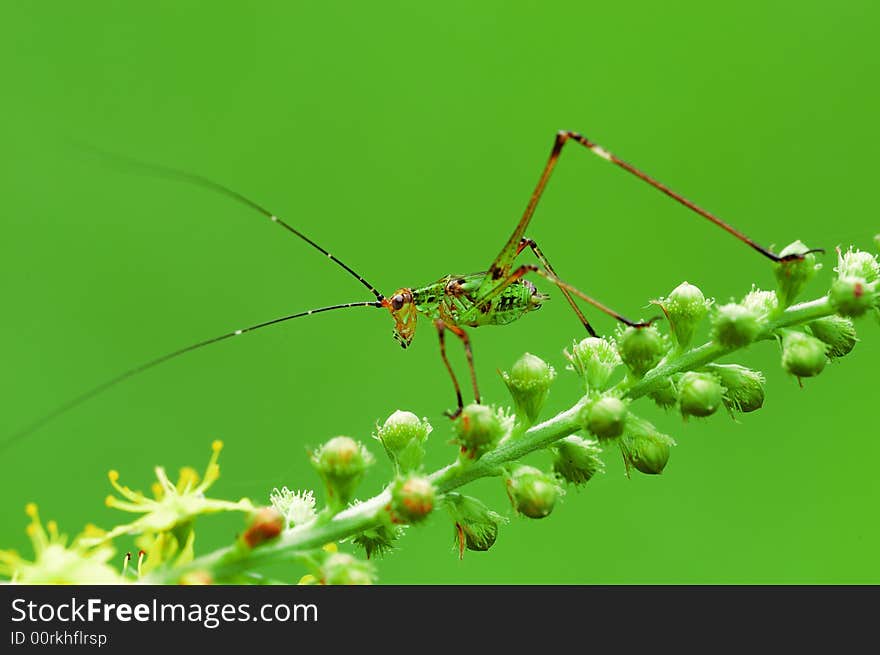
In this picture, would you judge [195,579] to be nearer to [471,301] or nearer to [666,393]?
[666,393]

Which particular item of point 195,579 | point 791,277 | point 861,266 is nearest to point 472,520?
point 195,579

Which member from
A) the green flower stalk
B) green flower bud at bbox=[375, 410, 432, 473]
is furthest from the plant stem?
green flower bud at bbox=[375, 410, 432, 473]

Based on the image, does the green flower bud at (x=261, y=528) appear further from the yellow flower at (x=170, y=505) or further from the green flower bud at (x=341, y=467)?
the green flower bud at (x=341, y=467)

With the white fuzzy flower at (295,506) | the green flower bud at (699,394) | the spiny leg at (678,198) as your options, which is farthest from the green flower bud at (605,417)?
the white fuzzy flower at (295,506)

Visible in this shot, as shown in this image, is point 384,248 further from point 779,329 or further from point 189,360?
point 779,329

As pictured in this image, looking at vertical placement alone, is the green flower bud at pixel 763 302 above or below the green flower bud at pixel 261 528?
above

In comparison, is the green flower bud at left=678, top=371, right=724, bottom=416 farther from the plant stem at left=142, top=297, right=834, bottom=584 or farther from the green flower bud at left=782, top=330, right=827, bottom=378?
the green flower bud at left=782, top=330, right=827, bottom=378

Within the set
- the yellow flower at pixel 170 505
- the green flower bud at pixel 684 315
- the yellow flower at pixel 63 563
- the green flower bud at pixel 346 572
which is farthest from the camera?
the green flower bud at pixel 684 315
